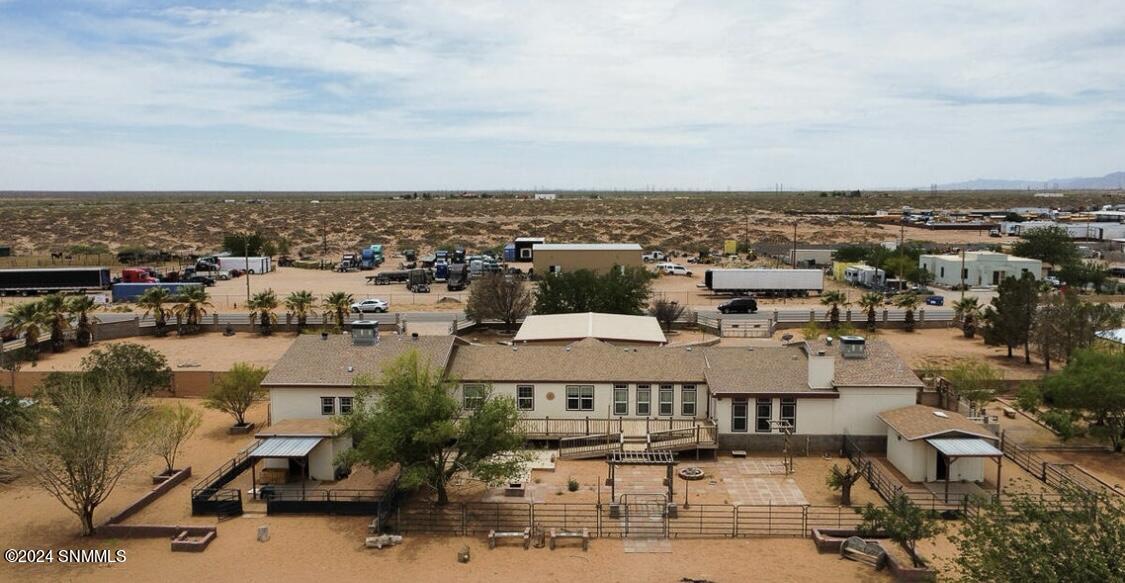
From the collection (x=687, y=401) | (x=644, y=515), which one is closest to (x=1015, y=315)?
(x=687, y=401)

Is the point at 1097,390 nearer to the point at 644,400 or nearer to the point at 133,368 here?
the point at 644,400

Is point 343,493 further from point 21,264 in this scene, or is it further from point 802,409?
point 21,264

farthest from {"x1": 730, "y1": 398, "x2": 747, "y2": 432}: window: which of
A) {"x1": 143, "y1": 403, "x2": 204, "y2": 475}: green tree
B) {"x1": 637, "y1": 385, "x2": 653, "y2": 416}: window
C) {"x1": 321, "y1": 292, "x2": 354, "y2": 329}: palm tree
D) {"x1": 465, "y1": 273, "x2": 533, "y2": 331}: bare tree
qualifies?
{"x1": 321, "y1": 292, "x2": 354, "y2": 329}: palm tree

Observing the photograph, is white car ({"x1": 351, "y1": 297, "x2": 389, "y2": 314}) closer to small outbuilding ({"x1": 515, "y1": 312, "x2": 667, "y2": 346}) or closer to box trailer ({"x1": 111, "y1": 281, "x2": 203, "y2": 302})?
box trailer ({"x1": 111, "y1": 281, "x2": 203, "y2": 302})

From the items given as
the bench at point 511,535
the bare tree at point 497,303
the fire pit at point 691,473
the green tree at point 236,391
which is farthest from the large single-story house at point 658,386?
the bare tree at point 497,303

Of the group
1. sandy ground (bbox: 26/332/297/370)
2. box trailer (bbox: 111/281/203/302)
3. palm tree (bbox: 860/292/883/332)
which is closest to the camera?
sandy ground (bbox: 26/332/297/370)

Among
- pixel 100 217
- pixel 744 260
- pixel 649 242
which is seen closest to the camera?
pixel 744 260

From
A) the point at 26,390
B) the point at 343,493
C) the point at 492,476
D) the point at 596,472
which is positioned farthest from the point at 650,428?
the point at 26,390
